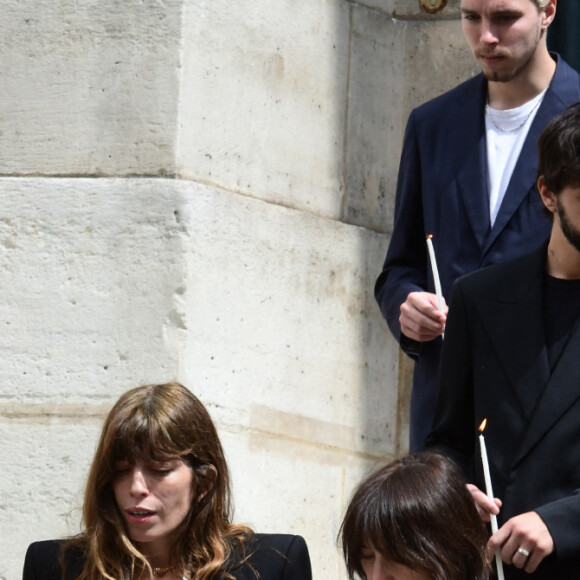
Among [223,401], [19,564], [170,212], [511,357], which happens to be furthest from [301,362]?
[511,357]

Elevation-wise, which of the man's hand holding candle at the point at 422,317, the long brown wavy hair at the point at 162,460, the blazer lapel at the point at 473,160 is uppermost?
the blazer lapel at the point at 473,160

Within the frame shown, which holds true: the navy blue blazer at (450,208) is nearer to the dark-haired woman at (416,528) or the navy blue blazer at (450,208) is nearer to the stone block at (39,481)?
the dark-haired woman at (416,528)

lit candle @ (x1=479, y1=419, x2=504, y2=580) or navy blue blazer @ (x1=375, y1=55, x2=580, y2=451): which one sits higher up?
navy blue blazer @ (x1=375, y1=55, x2=580, y2=451)

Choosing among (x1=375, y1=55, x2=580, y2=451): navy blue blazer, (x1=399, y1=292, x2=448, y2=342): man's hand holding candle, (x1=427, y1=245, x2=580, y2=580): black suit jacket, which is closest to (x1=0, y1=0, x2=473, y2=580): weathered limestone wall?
(x1=375, y1=55, x2=580, y2=451): navy blue blazer

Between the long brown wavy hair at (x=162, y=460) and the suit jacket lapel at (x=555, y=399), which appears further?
the long brown wavy hair at (x=162, y=460)

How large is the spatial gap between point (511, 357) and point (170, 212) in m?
1.37

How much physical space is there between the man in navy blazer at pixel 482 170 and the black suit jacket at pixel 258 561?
361 millimetres

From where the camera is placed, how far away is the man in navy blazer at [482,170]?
311 centimetres

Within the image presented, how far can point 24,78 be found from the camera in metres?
4.00

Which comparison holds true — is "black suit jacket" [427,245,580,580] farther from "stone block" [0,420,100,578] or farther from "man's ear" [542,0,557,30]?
"stone block" [0,420,100,578]

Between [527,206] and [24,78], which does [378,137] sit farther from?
[527,206]

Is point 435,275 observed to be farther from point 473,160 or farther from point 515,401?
point 515,401

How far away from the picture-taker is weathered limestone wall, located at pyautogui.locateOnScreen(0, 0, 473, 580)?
12.5ft

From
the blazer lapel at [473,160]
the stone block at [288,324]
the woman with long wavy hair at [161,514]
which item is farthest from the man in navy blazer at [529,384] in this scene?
the stone block at [288,324]
